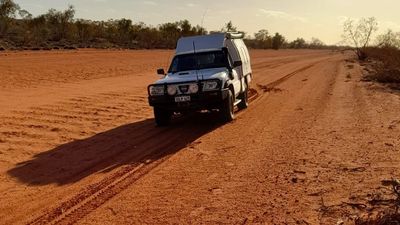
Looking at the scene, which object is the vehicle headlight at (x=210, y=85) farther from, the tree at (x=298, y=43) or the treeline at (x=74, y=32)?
the tree at (x=298, y=43)

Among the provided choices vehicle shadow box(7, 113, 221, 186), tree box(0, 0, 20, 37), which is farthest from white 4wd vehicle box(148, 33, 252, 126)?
tree box(0, 0, 20, 37)

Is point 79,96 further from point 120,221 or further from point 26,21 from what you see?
point 26,21

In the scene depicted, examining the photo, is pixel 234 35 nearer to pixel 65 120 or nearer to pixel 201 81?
pixel 201 81

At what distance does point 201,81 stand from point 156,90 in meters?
1.07

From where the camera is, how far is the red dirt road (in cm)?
616

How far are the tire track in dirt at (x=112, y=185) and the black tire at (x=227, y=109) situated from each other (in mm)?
1340

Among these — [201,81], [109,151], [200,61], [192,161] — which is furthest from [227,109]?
[192,161]

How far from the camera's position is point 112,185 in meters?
7.35

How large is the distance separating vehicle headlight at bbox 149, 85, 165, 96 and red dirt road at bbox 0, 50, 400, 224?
841mm

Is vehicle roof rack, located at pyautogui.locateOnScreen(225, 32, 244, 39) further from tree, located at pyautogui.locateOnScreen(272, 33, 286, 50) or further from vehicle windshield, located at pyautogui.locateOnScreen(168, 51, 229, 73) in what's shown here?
tree, located at pyautogui.locateOnScreen(272, 33, 286, 50)

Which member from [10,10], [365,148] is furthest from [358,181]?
[10,10]

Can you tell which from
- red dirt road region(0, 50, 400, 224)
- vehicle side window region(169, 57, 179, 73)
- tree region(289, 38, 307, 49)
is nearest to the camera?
red dirt road region(0, 50, 400, 224)

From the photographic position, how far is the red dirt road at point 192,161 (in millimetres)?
6164

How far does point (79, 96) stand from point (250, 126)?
704cm
